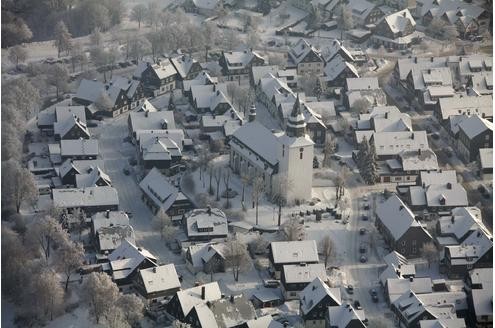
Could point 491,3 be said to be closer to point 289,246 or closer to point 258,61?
point 258,61

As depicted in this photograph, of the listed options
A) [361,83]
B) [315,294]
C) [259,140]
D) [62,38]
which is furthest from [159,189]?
[62,38]

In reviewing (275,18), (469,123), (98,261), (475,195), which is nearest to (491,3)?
(275,18)

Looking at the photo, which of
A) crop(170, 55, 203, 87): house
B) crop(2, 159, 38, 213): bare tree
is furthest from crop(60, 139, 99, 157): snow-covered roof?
crop(170, 55, 203, 87): house

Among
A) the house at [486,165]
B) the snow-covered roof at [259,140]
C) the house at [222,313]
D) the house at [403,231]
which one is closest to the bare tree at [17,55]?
the snow-covered roof at [259,140]

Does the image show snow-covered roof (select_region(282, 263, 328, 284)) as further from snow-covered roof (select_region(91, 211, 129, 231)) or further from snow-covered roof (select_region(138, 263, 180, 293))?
snow-covered roof (select_region(91, 211, 129, 231))

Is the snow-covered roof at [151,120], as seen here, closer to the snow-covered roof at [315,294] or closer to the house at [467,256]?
the snow-covered roof at [315,294]

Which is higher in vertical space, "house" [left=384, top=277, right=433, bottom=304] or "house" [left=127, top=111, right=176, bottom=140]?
"house" [left=127, top=111, right=176, bottom=140]
